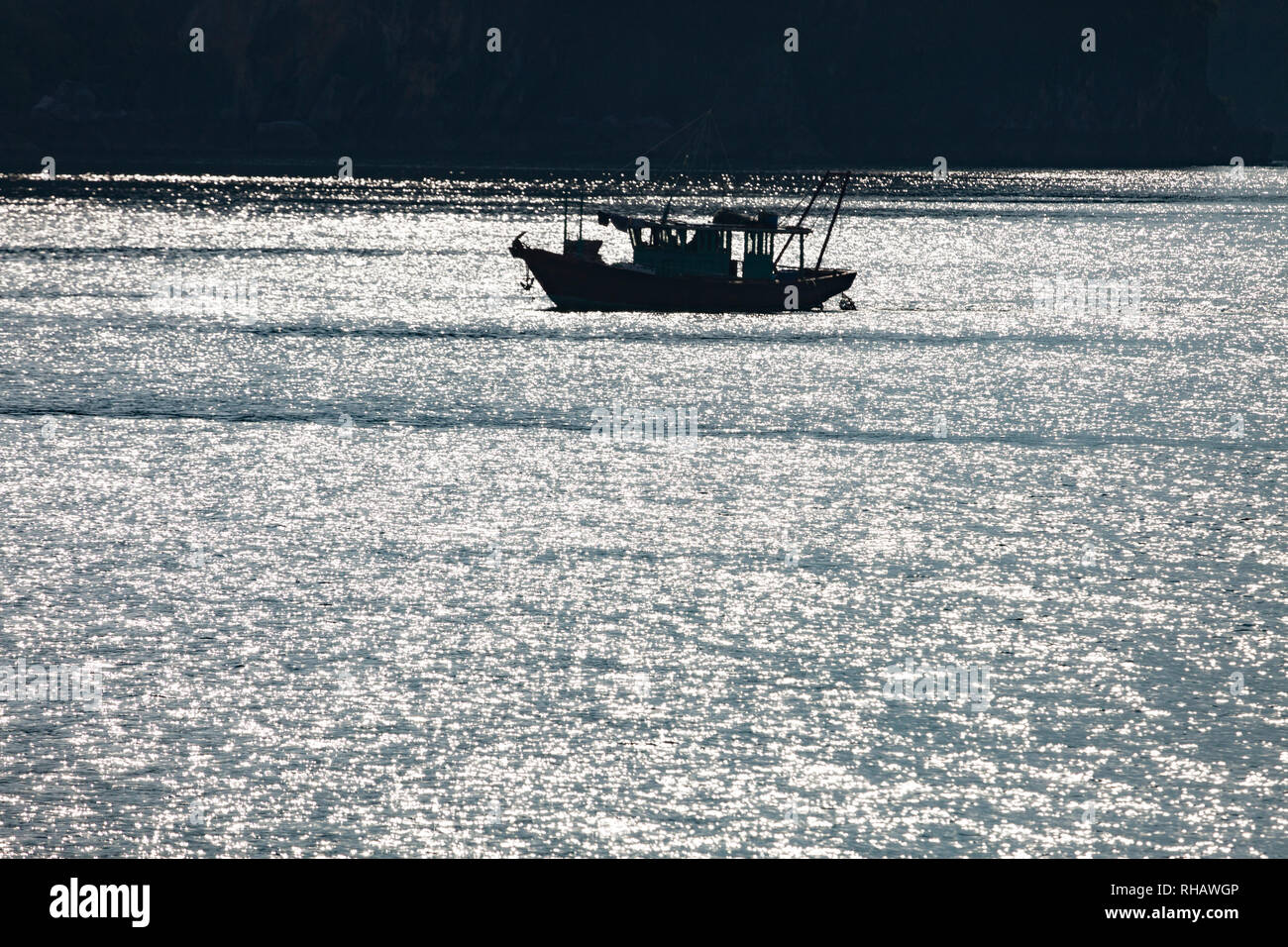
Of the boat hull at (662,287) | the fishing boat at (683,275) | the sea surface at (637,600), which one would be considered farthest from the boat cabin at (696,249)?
the sea surface at (637,600)

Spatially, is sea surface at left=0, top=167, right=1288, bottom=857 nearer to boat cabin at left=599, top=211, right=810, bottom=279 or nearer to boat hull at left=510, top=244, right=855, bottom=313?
boat cabin at left=599, top=211, right=810, bottom=279

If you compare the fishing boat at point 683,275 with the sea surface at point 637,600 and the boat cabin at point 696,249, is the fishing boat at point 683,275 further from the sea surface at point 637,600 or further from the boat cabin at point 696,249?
the sea surface at point 637,600

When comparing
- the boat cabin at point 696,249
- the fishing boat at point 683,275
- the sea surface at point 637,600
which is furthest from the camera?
the fishing boat at point 683,275

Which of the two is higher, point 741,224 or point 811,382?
point 741,224

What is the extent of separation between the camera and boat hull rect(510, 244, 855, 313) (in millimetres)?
97938

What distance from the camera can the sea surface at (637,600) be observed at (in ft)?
84.9

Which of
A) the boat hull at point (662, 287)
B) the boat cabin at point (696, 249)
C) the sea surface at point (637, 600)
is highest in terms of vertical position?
the boat cabin at point (696, 249)

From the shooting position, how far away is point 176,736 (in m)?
28.7

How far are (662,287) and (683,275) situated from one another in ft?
4.52

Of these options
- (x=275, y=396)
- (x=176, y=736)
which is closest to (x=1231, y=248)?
(x=275, y=396)

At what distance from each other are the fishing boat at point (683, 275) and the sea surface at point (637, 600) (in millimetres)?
10515
